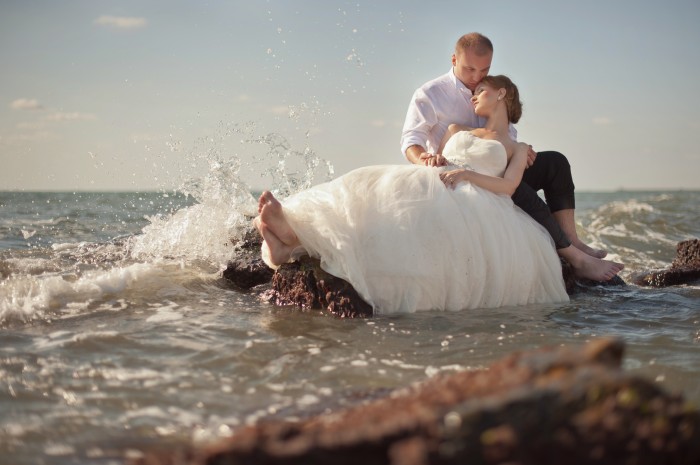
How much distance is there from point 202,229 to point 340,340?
4.03 metres

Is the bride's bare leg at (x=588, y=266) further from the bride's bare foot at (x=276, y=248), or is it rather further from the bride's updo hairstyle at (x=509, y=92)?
the bride's bare foot at (x=276, y=248)

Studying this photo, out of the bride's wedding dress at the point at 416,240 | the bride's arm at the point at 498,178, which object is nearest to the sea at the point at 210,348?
the bride's wedding dress at the point at 416,240

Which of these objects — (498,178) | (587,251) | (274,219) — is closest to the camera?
(274,219)

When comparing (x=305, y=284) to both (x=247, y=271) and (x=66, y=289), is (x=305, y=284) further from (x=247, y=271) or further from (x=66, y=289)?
(x=66, y=289)

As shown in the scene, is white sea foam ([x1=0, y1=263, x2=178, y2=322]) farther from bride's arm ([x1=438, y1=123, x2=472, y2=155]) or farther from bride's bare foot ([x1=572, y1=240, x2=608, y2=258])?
bride's bare foot ([x1=572, y1=240, x2=608, y2=258])

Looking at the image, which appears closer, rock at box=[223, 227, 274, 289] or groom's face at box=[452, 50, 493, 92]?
rock at box=[223, 227, 274, 289]

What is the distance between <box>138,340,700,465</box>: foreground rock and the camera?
1910mm

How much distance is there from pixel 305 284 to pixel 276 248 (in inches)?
15.8

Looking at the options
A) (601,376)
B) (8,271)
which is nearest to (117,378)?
(601,376)

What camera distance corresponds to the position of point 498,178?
6.17 m

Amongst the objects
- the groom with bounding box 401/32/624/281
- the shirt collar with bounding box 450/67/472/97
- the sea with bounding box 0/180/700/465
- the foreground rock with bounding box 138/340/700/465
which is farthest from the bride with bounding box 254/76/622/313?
the foreground rock with bounding box 138/340/700/465

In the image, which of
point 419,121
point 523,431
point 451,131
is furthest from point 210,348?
point 419,121

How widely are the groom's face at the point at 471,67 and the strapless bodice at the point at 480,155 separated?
911mm

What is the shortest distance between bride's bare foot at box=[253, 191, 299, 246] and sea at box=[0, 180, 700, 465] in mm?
593
